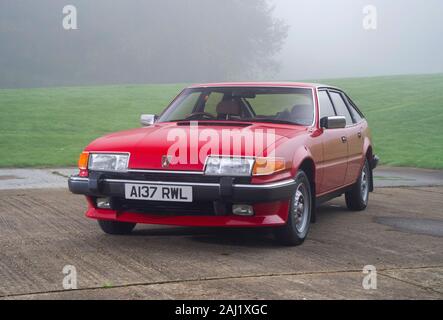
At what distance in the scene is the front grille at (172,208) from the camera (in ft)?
19.7

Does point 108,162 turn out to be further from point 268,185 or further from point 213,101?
point 213,101

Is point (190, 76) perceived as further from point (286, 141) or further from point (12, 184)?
point (286, 141)

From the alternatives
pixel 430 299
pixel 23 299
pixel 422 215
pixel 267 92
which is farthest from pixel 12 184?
pixel 430 299

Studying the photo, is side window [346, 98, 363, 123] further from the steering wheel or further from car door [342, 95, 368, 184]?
the steering wheel

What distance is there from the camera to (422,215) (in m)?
8.66

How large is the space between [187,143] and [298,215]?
1242 millimetres

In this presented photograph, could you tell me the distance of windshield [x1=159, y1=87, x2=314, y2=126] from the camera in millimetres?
7340

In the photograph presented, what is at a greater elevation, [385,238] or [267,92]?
[267,92]

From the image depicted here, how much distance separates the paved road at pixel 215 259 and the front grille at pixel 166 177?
1.92ft

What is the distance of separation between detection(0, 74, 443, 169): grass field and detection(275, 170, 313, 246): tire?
9210 mm

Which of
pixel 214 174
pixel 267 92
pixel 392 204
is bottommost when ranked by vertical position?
pixel 392 204

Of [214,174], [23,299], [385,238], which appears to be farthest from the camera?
[385,238]
